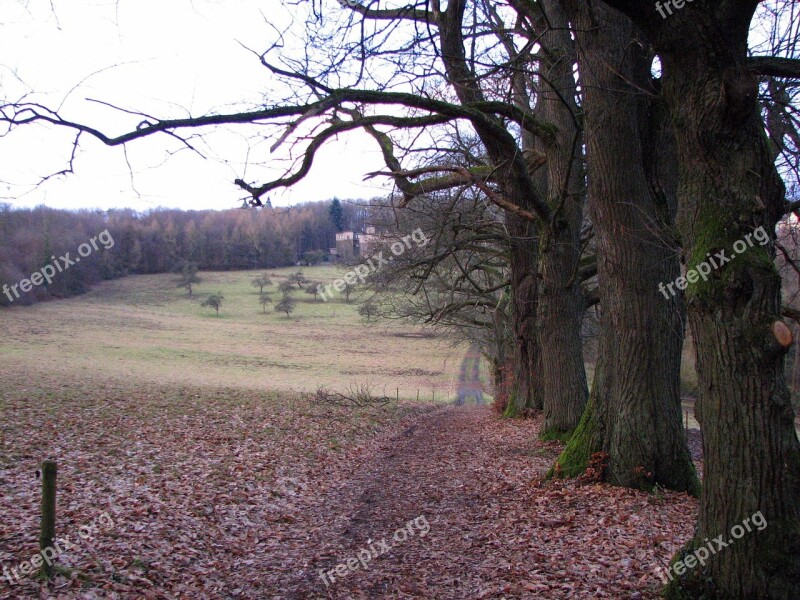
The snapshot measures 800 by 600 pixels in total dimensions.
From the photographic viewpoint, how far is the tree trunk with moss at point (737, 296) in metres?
3.64

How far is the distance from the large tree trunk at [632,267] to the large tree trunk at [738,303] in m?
3.07

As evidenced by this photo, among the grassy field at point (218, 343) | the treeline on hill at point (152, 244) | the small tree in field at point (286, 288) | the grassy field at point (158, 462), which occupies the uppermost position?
the treeline on hill at point (152, 244)

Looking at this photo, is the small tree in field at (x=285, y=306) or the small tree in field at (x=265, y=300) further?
the small tree in field at (x=265, y=300)

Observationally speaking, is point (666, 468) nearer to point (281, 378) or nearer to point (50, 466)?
point (50, 466)

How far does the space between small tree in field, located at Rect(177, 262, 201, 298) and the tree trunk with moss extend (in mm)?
64812

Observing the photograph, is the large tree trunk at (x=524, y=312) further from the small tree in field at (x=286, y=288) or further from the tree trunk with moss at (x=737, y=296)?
the small tree in field at (x=286, y=288)

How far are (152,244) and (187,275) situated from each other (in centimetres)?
619

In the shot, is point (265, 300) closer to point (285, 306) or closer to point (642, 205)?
point (285, 306)

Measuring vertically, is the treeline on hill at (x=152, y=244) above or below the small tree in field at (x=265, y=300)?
above

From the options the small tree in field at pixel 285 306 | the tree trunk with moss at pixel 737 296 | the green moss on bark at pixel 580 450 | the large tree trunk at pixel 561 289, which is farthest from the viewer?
the small tree in field at pixel 285 306

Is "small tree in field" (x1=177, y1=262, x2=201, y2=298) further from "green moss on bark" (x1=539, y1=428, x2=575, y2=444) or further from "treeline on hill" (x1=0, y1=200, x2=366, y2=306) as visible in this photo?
"green moss on bark" (x1=539, y1=428, x2=575, y2=444)

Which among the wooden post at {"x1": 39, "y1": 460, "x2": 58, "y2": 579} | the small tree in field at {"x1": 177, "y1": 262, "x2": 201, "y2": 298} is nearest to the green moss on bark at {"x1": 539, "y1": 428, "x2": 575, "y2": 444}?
the wooden post at {"x1": 39, "y1": 460, "x2": 58, "y2": 579}

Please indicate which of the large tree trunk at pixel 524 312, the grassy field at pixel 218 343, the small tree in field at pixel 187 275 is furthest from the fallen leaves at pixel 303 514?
the small tree in field at pixel 187 275

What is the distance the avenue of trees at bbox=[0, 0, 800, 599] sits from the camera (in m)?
3.71
